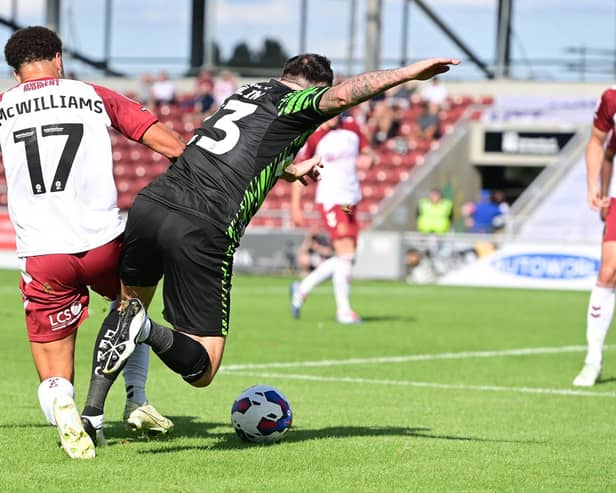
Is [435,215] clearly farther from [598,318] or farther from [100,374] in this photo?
[100,374]

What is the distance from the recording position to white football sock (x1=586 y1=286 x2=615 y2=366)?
31.5 feet

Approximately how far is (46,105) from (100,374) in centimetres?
128

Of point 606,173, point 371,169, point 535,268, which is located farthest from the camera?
point 371,169

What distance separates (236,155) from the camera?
19.9 ft

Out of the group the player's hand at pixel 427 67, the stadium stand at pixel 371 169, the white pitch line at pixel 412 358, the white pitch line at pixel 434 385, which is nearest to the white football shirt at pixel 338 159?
the white pitch line at pixel 412 358

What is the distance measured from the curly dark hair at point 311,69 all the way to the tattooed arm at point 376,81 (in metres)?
0.46

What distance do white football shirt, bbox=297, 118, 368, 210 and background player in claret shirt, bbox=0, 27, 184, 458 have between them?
333 inches

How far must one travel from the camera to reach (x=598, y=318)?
966cm

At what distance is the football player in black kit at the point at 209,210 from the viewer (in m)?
5.85

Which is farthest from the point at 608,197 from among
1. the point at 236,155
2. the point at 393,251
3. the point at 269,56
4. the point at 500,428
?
the point at 269,56

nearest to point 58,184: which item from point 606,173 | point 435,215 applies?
point 606,173

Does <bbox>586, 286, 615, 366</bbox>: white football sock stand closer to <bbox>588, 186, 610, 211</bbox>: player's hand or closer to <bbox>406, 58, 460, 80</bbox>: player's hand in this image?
<bbox>588, 186, 610, 211</bbox>: player's hand

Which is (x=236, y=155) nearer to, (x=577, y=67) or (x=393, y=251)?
(x=393, y=251)

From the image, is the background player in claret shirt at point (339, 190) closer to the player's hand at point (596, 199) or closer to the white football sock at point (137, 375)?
the player's hand at point (596, 199)
